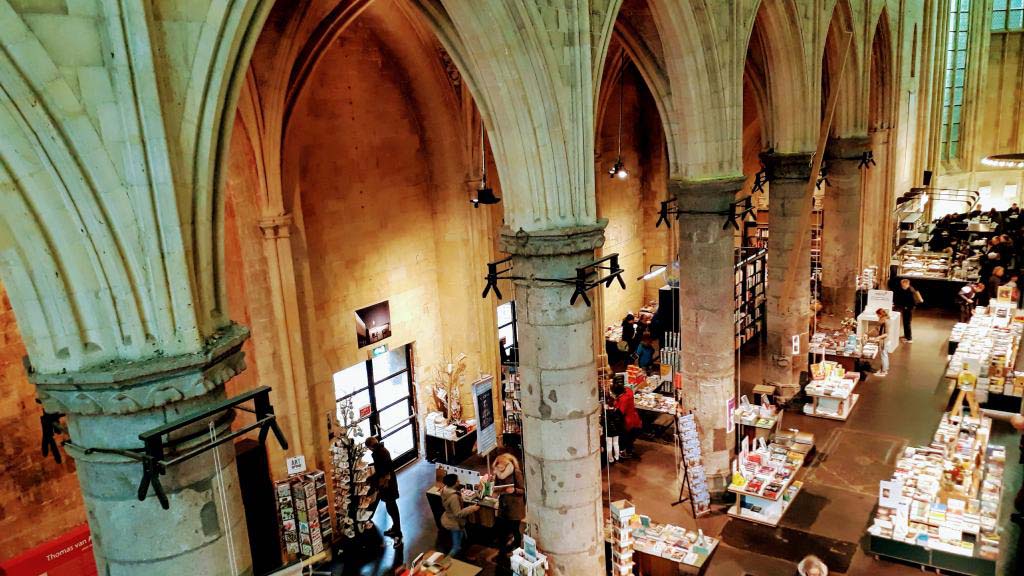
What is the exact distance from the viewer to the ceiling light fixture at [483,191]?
11250mm

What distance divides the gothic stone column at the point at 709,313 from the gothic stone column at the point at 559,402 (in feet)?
11.0

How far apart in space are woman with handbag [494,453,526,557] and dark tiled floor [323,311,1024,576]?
0.29 metres

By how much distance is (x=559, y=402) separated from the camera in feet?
24.8

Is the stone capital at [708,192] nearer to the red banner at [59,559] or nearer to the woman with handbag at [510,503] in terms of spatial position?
the woman with handbag at [510,503]

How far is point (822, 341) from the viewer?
15.6m

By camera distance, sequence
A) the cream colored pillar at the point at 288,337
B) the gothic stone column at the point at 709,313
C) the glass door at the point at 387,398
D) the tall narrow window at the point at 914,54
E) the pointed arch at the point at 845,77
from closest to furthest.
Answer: the cream colored pillar at the point at 288,337
the gothic stone column at the point at 709,313
the glass door at the point at 387,398
the pointed arch at the point at 845,77
the tall narrow window at the point at 914,54

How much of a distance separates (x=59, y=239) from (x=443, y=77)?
887 cm

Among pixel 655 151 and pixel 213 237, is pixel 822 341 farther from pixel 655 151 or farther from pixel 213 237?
pixel 213 237

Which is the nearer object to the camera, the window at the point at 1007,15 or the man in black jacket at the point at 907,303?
the man in black jacket at the point at 907,303

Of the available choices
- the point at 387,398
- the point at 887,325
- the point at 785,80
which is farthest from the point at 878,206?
the point at 387,398

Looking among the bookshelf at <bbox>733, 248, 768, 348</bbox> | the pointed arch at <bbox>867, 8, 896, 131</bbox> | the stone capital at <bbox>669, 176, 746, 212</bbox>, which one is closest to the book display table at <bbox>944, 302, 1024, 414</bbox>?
the bookshelf at <bbox>733, 248, 768, 348</bbox>

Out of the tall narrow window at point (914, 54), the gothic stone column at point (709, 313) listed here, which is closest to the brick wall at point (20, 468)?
the gothic stone column at point (709, 313)

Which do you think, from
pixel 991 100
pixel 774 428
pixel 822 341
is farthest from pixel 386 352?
pixel 991 100

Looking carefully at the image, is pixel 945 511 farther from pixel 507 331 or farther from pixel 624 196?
pixel 624 196
